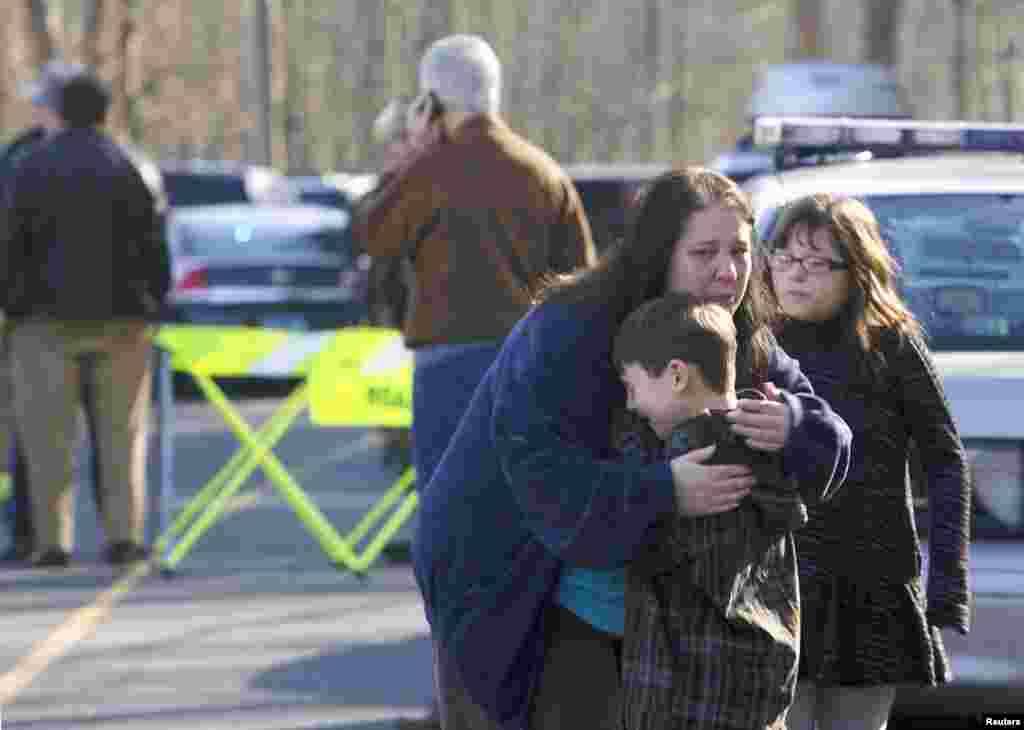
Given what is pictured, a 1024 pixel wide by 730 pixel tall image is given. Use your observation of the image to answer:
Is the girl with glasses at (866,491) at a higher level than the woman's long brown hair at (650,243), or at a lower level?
lower

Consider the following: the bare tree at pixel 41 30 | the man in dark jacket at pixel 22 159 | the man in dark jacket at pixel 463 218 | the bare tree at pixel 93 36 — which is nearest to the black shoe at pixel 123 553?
the man in dark jacket at pixel 22 159

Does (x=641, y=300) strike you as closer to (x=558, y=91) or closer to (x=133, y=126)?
(x=133, y=126)

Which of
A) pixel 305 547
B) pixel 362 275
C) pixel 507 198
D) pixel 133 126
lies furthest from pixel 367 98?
pixel 507 198

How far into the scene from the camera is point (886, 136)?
22.9 ft

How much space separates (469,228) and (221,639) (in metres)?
2.36

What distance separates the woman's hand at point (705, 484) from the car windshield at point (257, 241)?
1720cm

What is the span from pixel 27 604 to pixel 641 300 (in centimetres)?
630

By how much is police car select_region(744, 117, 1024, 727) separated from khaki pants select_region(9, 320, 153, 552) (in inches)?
Answer: 152

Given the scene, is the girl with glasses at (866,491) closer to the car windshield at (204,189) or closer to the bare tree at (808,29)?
the car windshield at (204,189)

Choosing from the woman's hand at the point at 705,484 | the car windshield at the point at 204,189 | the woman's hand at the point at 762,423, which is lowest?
the car windshield at the point at 204,189

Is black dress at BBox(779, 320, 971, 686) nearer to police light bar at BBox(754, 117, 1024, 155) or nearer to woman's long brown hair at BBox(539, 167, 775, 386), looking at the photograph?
woman's long brown hair at BBox(539, 167, 775, 386)

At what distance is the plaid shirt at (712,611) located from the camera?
3900mm

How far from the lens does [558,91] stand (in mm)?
72000

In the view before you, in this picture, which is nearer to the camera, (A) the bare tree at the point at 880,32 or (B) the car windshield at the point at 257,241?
(B) the car windshield at the point at 257,241
